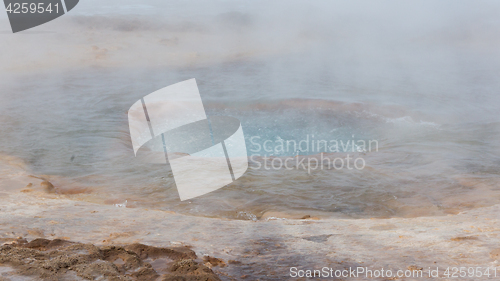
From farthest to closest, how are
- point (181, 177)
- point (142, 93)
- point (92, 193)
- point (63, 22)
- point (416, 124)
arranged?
point (63, 22), point (142, 93), point (416, 124), point (181, 177), point (92, 193)

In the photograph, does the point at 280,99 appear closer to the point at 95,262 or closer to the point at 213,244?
the point at 213,244

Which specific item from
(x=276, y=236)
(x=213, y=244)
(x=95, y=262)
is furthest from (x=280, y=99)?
(x=95, y=262)

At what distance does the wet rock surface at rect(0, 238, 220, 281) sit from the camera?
1977 millimetres

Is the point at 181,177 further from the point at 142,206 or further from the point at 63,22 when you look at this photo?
the point at 63,22

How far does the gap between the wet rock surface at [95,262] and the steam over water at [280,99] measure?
5.22ft

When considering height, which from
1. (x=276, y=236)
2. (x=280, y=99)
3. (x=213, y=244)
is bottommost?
(x=280, y=99)

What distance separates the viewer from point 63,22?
1529 centimetres

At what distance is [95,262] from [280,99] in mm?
6485

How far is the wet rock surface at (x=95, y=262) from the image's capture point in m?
1.98

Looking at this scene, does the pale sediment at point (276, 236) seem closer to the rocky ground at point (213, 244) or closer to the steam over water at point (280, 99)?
the rocky ground at point (213, 244)

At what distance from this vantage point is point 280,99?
8.27 meters

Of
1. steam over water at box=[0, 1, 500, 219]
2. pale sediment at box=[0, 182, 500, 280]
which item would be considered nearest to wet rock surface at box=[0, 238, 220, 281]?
pale sediment at box=[0, 182, 500, 280]

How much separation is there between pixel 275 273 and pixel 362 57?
10.8 meters

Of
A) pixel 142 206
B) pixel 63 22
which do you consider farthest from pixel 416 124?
pixel 63 22
